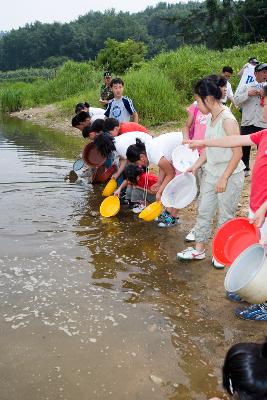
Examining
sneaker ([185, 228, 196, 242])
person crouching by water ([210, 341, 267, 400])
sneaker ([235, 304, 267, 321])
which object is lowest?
sneaker ([235, 304, 267, 321])

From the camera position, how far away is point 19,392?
2.40m

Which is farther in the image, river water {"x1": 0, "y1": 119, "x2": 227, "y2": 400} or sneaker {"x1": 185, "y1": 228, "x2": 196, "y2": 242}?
sneaker {"x1": 185, "y1": 228, "x2": 196, "y2": 242}

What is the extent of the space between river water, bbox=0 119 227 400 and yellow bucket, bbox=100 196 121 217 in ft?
0.44

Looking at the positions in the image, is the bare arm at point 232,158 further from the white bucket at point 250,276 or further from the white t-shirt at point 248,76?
the white t-shirt at point 248,76

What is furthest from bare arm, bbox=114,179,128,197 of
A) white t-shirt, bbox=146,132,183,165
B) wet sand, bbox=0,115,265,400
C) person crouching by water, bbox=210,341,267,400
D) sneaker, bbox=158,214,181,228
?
person crouching by water, bbox=210,341,267,400

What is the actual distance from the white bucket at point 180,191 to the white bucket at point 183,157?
0.48 feet

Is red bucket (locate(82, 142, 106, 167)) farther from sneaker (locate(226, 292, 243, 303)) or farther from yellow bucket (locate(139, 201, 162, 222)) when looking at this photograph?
sneaker (locate(226, 292, 243, 303))

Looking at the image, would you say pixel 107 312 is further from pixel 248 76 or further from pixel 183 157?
pixel 248 76

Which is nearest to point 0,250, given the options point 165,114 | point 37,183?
point 37,183

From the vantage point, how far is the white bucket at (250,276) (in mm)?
2768

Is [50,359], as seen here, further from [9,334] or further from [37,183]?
[37,183]

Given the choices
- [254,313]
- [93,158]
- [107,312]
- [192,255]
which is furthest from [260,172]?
[93,158]

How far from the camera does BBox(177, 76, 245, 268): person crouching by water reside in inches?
135

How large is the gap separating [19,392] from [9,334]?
61cm
